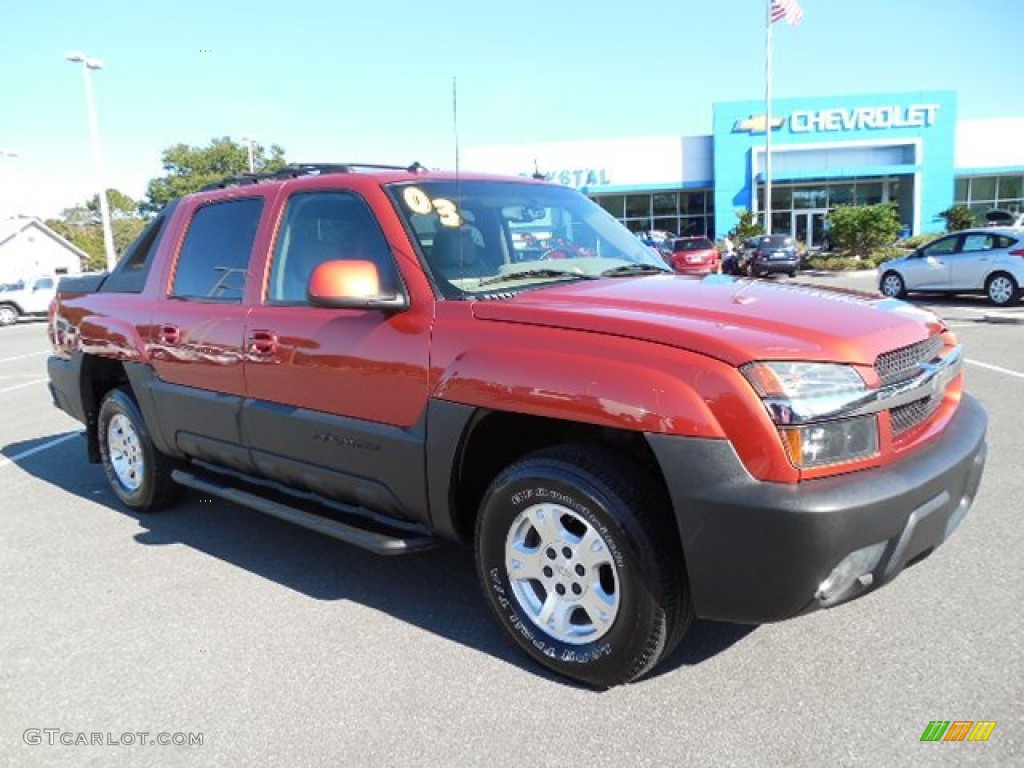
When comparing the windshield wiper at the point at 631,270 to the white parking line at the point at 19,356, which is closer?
the windshield wiper at the point at 631,270

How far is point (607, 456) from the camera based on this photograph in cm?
275

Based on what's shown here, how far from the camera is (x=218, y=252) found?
4.30m

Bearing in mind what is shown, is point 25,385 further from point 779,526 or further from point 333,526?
point 779,526

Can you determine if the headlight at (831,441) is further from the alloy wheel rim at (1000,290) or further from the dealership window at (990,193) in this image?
the dealership window at (990,193)

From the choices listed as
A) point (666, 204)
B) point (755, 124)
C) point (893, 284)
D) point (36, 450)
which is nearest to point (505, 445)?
point (36, 450)

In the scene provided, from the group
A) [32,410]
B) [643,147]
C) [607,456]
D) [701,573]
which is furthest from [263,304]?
[643,147]

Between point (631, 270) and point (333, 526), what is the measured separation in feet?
5.96

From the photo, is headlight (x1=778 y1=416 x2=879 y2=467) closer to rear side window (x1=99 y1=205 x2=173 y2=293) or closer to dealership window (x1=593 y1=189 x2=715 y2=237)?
rear side window (x1=99 y1=205 x2=173 y2=293)

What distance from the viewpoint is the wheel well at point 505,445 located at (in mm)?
2852

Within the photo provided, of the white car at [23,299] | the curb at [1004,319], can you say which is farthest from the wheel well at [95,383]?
the white car at [23,299]

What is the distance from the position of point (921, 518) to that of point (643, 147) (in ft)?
140

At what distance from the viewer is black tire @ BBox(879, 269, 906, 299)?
17.2m

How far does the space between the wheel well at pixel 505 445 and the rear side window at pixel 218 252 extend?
1675 millimetres

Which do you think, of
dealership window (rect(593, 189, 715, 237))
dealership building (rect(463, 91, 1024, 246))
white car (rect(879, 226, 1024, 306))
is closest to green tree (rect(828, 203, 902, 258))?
dealership building (rect(463, 91, 1024, 246))
